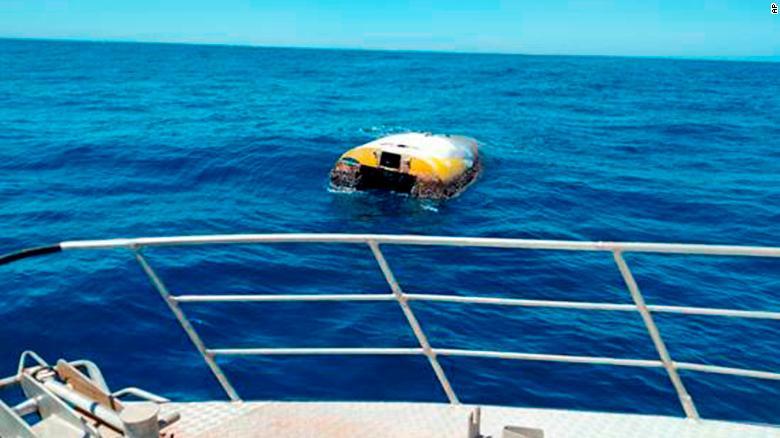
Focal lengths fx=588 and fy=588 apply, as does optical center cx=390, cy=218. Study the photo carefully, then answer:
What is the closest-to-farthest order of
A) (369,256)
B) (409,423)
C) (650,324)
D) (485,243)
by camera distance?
1. (485,243)
2. (650,324)
3. (409,423)
4. (369,256)

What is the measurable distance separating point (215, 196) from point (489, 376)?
17.4 meters

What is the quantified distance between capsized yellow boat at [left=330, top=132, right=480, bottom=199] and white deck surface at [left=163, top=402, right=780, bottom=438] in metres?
21.5

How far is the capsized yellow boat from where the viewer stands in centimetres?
2573

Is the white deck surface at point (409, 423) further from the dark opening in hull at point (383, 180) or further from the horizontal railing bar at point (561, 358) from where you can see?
the dark opening in hull at point (383, 180)

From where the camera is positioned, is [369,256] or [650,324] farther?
[369,256]

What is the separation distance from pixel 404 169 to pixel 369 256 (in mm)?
8854

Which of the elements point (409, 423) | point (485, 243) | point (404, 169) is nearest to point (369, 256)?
point (404, 169)

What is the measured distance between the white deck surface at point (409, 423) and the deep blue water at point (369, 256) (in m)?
6.35

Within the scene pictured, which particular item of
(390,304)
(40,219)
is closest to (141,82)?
(40,219)

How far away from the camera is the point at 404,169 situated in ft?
85.9

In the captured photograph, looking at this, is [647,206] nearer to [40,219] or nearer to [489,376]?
[489,376]

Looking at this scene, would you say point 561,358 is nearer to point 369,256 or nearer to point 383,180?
point 369,256

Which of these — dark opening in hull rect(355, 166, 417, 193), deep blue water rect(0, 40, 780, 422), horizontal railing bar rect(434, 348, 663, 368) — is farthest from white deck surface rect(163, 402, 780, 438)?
dark opening in hull rect(355, 166, 417, 193)

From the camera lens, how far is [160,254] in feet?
57.2
